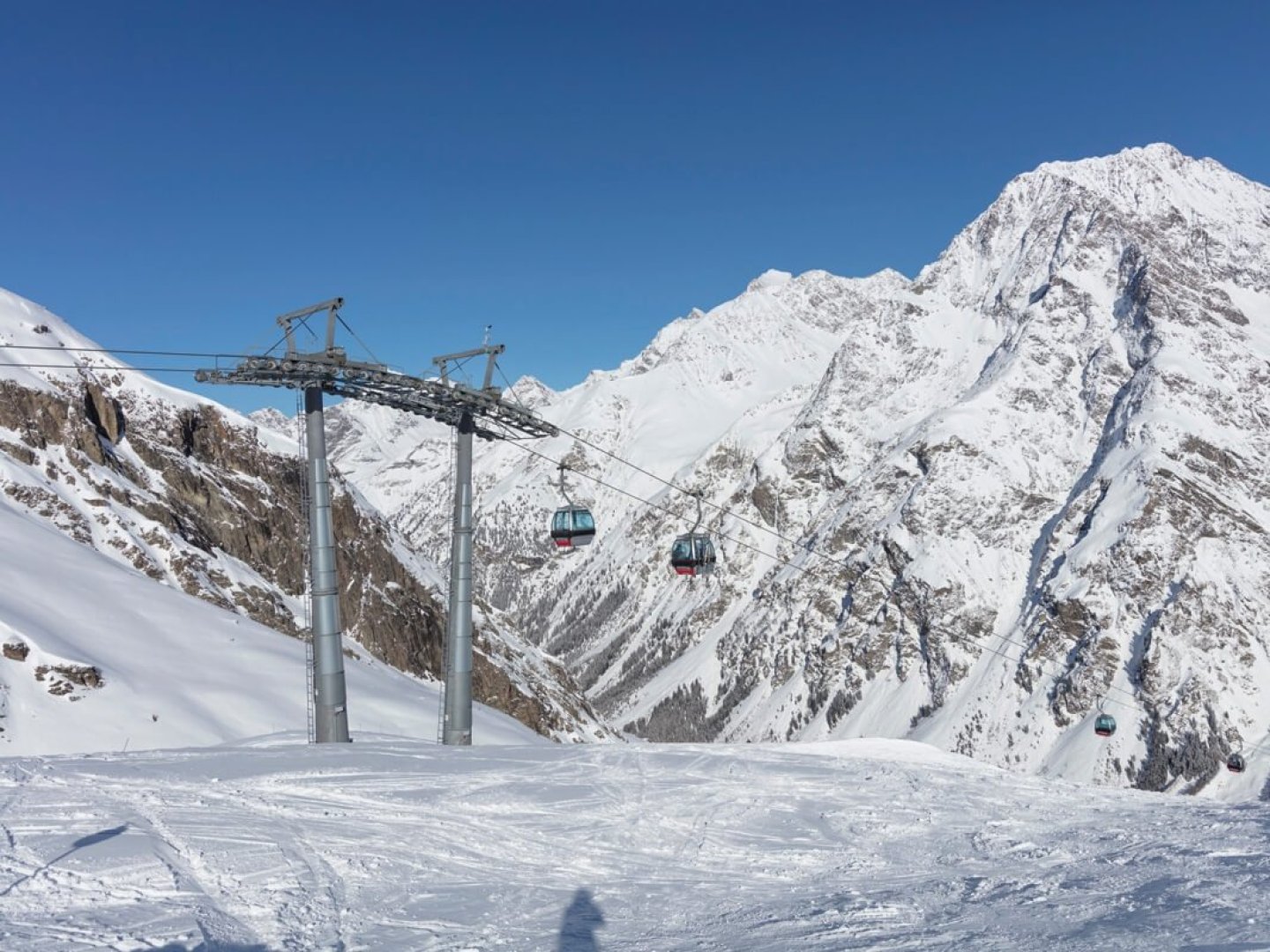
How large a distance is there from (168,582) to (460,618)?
31719mm

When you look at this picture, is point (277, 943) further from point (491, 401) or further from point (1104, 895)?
point (491, 401)

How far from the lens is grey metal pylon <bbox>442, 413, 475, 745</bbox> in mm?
23938

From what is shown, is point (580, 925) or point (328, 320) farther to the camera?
point (328, 320)

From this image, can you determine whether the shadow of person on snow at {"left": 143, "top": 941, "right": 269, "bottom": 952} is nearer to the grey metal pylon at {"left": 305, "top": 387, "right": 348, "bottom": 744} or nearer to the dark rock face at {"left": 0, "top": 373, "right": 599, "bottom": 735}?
the grey metal pylon at {"left": 305, "top": 387, "right": 348, "bottom": 744}

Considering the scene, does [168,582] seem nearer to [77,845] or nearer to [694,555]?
[694,555]

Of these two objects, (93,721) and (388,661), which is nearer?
(93,721)

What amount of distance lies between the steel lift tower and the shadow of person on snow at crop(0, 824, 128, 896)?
31.2 feet

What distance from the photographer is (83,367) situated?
5694 centimetres

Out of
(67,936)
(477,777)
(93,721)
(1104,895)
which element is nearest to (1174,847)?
(1104,895)

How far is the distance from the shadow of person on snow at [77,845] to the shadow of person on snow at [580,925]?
4.98m

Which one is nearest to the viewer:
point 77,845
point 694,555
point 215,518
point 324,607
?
point 77,845

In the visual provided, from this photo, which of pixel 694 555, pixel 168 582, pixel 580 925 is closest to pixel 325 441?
pixel 694 555

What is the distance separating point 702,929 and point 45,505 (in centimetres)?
4703

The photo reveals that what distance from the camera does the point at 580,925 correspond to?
34.0 ft
